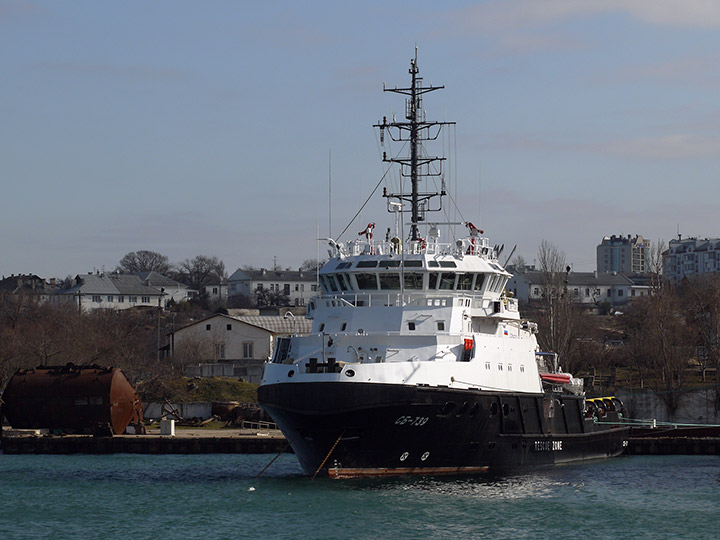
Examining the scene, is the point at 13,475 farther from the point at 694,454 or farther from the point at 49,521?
the point at 694,454

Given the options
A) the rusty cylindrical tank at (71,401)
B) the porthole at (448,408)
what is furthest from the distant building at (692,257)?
the porthole at (448,408)

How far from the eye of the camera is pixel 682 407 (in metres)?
62.3

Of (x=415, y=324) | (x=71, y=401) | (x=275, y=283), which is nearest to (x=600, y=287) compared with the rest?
(x=275, y=283)

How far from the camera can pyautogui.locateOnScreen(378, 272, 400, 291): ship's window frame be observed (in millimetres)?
36219

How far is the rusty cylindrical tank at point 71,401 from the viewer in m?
50.8

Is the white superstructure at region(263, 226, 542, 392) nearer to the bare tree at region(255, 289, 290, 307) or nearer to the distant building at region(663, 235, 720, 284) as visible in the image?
the bare tree at region(255, 289, 290, 307)

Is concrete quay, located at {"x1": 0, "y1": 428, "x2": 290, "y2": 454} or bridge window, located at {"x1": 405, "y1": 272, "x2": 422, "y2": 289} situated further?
concrete quay, located at {"x1": 0, "y1": 428, "x2": 290, "y2": 454}

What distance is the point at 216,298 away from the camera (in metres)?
158

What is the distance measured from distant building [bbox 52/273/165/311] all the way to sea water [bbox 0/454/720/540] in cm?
10025

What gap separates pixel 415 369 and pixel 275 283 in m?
122

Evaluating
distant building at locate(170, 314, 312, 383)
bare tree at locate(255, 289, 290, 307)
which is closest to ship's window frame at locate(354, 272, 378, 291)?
distant building at locate(170, 314, 312, 383)

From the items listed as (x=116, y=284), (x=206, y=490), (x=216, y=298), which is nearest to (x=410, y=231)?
(x=206, y=490)

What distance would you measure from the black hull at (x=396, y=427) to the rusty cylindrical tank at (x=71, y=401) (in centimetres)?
1815

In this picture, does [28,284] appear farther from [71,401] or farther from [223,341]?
[71,401]
